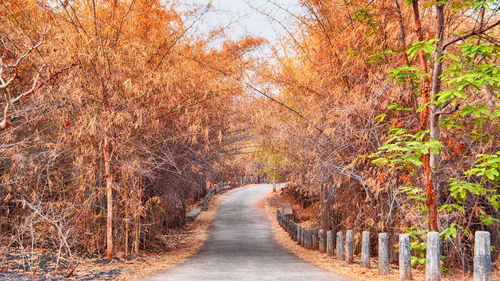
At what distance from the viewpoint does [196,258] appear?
8867 mm

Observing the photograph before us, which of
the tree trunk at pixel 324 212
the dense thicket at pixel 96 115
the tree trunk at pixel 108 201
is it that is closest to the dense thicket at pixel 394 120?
the tree trunk at pixel 324 212

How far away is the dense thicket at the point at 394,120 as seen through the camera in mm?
5781

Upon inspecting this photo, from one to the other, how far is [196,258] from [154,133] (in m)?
2.60

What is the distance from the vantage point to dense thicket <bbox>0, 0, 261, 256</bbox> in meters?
7.25

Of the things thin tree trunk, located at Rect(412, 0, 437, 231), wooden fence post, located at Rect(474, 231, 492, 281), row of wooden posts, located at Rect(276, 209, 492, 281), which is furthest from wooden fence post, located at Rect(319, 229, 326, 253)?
wooden fence post, located at Rect(474, 231, 492, 281)

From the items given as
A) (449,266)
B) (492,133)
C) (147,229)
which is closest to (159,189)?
(147,229)

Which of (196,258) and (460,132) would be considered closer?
(460,132)

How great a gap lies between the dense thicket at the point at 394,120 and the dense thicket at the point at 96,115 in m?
1.75

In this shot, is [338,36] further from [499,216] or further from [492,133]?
[499,216]

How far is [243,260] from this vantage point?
8344 mm

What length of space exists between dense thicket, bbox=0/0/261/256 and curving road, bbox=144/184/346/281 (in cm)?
157

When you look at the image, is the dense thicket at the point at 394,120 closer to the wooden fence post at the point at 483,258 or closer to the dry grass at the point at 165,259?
the wooden fence post at the point at 483,258

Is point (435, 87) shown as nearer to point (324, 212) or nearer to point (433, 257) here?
point (433, 257)

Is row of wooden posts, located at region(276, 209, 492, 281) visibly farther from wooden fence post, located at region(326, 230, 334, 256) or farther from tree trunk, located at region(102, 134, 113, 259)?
tree trunk, located at region(102, 134, 113, 259)
